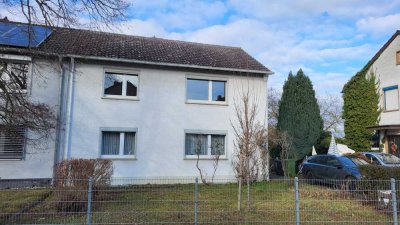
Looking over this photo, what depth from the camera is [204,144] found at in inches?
663

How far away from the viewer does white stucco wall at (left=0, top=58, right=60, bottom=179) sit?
14.4m

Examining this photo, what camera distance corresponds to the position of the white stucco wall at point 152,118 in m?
15.3

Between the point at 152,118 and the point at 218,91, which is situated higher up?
the point at 218,91

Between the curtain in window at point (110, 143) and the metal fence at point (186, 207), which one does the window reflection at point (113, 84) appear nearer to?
the curtain in window at point (110, 143)

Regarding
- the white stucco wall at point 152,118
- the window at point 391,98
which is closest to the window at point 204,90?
the white stucco wall at point 152,118

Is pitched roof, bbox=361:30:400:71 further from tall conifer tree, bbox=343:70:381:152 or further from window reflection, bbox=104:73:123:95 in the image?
window reflection, bbox=104:73:123:95

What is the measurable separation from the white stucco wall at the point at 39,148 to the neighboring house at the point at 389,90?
1877 cm

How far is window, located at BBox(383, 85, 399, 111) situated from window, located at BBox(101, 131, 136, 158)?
1691cm

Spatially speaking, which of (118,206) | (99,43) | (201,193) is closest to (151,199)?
(118,206)

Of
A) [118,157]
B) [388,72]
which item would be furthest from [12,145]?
[388,72]

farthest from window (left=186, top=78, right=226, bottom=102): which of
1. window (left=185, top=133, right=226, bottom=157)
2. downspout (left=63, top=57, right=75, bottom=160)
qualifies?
downspout (left=63, top=57, right=75, bottom=160)

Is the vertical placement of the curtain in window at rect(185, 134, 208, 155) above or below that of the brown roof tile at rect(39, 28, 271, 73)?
below

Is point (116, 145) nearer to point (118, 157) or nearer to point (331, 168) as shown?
point (118, 157)

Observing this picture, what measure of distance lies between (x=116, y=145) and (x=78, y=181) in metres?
6.44
